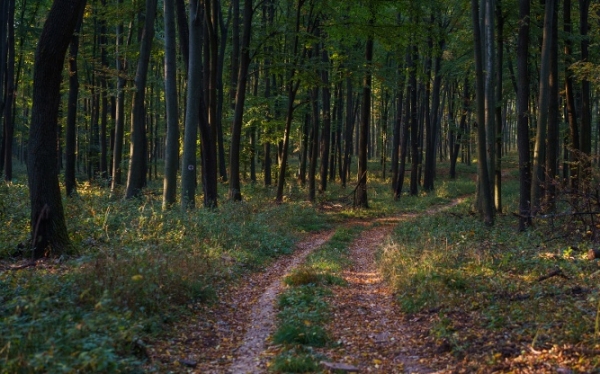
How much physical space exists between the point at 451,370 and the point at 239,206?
13.9 m

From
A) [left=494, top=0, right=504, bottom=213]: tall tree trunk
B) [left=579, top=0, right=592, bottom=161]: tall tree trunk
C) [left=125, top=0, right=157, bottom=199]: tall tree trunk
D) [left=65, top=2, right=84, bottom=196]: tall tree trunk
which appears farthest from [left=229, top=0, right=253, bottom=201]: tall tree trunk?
[left=579, top=0, right=592, bottom=161]: tall tree trunk

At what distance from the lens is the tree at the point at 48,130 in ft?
29.9

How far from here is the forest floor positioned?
19.9ft

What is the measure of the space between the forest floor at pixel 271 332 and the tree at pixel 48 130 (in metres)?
3.44

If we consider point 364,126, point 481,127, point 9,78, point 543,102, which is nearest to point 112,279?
point 481,127

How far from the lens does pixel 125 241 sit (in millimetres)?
10703

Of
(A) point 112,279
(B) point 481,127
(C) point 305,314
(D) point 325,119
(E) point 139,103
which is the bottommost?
(C) point 305,314

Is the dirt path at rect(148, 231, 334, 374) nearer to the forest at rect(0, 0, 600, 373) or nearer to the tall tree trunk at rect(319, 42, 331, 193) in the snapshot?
the forest at rect(0, 0, 600, 373)

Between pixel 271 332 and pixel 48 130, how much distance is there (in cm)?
552

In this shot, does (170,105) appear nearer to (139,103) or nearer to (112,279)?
(139,103)

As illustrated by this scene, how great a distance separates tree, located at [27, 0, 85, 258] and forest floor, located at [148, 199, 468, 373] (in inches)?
135

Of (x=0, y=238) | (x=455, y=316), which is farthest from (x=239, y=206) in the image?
(x=455, y=316)

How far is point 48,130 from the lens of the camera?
375 inches

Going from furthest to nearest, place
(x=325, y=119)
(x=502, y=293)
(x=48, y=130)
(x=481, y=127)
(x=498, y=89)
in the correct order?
(x=325, y=119)
(x=498, y=89)
(x=481, y=127)
(x=48, y=130)
(x=502, y=293)
